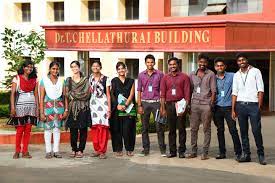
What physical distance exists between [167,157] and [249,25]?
921cm

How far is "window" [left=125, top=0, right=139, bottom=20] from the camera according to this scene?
86.5 feet

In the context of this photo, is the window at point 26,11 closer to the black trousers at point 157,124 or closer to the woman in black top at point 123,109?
the woman in black top at point 123,109

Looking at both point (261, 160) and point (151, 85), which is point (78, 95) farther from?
point (261, 160)

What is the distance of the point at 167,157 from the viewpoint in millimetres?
10133

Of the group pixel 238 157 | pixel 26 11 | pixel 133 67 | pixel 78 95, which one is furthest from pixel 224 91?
pixel 26 11

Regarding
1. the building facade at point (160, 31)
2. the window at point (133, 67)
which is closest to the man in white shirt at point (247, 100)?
the building facade at point (160, 31)

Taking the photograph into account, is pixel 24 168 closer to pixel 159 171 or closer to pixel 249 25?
pixel 159 171

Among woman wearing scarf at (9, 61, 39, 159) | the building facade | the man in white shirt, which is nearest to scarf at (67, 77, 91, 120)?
woman wearing scarf at (9, 61, 39, 159)

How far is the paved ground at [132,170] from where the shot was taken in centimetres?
835

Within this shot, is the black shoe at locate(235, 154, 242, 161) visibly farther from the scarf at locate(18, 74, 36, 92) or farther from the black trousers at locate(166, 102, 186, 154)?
the scarf at locate(18, 74, 36, 92)

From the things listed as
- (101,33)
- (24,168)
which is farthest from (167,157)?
(101,33)

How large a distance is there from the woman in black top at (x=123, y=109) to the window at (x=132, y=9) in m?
16.4

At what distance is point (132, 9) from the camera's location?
26.6m

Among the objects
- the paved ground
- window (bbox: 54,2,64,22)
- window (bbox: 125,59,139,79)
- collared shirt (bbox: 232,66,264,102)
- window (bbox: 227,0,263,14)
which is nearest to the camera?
the paved ground
